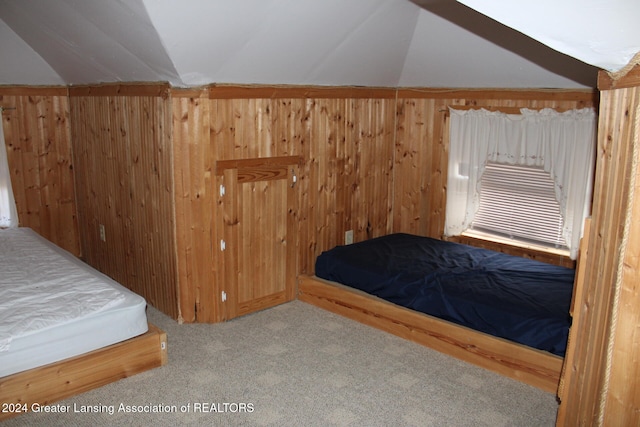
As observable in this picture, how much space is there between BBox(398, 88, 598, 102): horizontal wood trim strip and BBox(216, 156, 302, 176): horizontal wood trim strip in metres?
1.31

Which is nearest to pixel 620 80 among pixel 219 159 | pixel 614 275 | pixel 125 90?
pixel 614 275

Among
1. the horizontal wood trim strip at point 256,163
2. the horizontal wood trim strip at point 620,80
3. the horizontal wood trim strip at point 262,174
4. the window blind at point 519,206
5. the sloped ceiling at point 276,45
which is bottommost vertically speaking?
the window blind at point 519,206

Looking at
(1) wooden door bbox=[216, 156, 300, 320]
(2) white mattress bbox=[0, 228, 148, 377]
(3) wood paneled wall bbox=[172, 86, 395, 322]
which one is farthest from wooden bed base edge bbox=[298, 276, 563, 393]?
(2) white mattress bbox=[0, 228, 148, 377]

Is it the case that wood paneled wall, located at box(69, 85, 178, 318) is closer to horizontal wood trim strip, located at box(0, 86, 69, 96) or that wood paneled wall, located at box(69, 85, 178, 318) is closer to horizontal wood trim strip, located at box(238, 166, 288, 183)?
horizontal wood trim strip, located at box(0, 86, 69, 96)

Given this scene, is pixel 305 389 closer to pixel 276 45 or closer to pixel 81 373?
pixel 81 373

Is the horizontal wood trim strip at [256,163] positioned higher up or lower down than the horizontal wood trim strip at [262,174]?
higher up

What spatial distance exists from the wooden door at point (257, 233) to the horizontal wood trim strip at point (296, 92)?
47 centimetres

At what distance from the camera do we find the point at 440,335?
3617 mm

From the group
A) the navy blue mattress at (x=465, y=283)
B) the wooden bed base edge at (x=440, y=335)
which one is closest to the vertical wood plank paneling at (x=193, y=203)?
the wooden bed base edge at (x=440, y=335)

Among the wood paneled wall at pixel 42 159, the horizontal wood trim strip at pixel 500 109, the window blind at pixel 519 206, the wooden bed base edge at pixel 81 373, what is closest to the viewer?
the wooden bed base edge at pixel 81 373

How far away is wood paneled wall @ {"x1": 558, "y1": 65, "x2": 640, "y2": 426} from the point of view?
1.85 m

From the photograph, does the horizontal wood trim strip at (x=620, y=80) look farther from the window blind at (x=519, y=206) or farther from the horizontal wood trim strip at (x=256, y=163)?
the horizontal wood trim strip at (x=256, y=163)

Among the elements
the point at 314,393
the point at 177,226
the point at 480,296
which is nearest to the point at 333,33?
the point at 177,226

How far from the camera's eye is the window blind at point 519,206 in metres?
4.32
